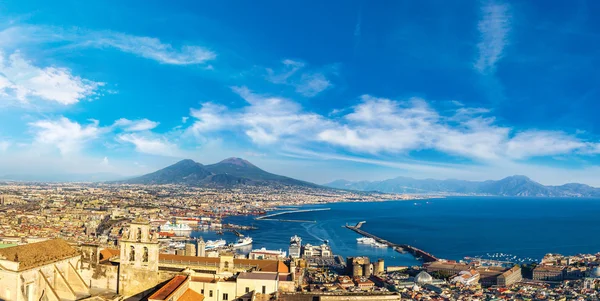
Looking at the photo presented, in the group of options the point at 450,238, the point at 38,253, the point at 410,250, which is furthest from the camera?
the point at 450,238

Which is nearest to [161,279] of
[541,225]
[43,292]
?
[43,292]

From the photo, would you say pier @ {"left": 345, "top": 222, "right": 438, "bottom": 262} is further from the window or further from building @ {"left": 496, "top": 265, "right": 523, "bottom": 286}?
the window

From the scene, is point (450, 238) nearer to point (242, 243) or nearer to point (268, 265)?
point (242, 243)

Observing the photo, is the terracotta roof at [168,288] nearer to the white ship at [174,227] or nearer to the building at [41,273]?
the building at [41,273]

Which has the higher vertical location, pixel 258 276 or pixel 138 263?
pixel 138 263

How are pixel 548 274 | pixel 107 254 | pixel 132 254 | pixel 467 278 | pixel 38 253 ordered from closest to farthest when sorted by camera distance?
pixel 38 253
pixel 132 254
pixel 107 254
pixel 467 278
pixel 548 274

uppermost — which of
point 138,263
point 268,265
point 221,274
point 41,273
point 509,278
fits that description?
point 138,263

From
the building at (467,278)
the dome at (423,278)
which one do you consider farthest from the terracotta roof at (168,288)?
the building at (467,278)

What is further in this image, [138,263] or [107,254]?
[107,254]

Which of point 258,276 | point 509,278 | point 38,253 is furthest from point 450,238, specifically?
point 38,253
